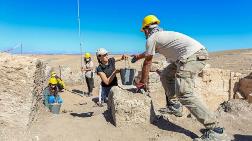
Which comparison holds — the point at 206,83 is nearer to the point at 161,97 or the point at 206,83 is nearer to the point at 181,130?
the point at 161,97

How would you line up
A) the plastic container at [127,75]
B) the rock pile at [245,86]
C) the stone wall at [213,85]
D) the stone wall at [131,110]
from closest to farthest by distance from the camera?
the stone wall at [131,110] → the plastic container at [127,75] → the stone wall at [213,85] → the rock pile at [245,86]

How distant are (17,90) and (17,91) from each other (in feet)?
0.05

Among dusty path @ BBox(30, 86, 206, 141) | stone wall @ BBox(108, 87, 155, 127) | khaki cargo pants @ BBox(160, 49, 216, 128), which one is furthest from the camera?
stone wall @ BBox(108, 87, 155, 127)

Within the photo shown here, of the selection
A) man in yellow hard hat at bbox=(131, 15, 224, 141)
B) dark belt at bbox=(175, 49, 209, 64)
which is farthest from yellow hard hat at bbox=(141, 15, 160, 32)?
dark belt at bbox=(175, 49, 209, 64)

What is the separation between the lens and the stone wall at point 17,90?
228 inches

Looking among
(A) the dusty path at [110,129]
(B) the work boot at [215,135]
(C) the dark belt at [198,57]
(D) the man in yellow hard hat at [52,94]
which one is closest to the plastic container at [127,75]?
(A) the dusty path at [110,129]

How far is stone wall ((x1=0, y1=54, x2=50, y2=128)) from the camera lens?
580 cm

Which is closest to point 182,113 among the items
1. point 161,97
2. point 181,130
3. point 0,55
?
point 181,130

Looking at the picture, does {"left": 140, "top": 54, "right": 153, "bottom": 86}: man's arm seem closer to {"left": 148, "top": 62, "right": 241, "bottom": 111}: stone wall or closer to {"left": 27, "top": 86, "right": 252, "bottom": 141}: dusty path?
{"left": 27, "top": 86, "right": 252, "bottom": 141}: dusty path

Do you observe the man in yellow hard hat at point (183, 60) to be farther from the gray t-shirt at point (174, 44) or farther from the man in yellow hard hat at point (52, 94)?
the man in yellow hard hat at point (52, 94)

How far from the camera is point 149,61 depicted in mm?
5609

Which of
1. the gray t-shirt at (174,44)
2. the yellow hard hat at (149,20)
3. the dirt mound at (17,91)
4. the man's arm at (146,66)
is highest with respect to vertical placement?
the yellow hard hat at (149,20)

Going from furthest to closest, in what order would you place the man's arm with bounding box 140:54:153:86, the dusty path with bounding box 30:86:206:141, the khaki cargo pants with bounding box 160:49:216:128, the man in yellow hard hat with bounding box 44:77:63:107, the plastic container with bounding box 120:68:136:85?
the man in yellow hard hat with bounding box 44:77:63:107 < the plastic container with bounding box 120:68:136:85 < the dusty path with bounding box 30:86:206:141 < the man's arm with bounding box 140:54:153:86 < the khaki cargo pants with bounding box 160:49:216:128

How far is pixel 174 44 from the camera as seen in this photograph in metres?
5.64
